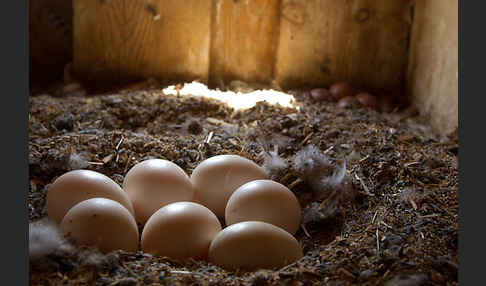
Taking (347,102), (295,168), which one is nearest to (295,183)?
(295,168)

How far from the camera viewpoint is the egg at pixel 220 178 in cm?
226

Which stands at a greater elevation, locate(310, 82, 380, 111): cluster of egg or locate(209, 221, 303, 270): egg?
locate(310, 82, 380, 111): cluster of egg

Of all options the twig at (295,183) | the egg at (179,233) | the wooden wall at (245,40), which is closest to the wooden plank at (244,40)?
the wooden wall at (245,40)

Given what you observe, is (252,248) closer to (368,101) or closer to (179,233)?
(179,233)

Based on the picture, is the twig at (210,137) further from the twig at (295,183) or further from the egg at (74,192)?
the egg at (74,192)

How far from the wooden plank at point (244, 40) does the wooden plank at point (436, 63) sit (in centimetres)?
98

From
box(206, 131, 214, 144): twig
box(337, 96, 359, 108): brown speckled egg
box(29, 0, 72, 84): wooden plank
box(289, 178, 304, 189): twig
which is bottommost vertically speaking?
box(289, 178, 304, 189): twig

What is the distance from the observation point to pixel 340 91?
3842mm

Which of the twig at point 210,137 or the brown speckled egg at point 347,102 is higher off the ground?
the brown speckled egg at point 347,102

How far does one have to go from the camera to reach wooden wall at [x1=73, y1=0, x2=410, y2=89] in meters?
3.87

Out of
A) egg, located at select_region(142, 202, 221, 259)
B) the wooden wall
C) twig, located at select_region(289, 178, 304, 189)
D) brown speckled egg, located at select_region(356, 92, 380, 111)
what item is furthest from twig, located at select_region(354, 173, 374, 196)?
the wooden wall

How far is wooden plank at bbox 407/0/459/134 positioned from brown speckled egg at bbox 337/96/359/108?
454mm

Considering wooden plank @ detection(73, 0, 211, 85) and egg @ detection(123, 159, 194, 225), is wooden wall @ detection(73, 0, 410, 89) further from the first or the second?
egg @ detection(123, 159, 194, 225)

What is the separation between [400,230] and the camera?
1939 millimetres
